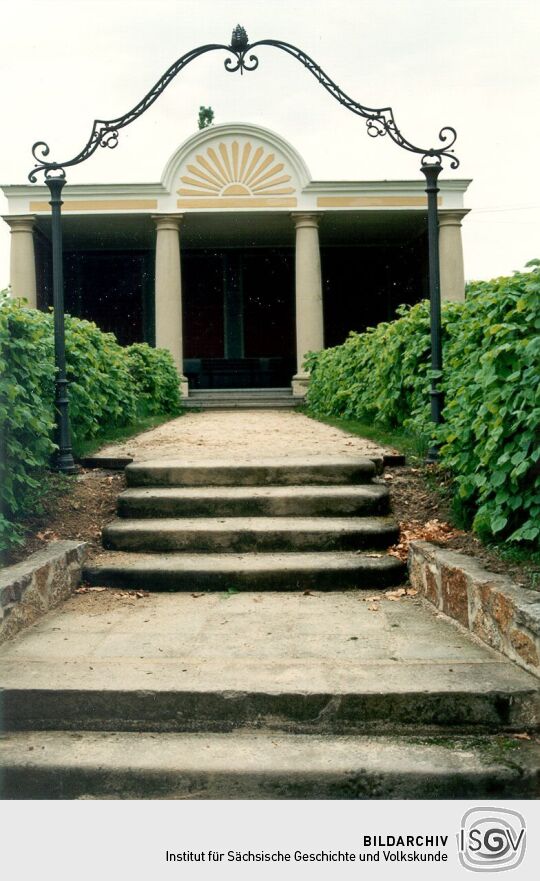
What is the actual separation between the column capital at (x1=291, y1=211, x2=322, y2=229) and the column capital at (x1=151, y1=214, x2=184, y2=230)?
2427mm

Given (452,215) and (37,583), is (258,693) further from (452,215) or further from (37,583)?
(452,215)

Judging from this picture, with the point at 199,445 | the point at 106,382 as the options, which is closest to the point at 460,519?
the point at 199,445

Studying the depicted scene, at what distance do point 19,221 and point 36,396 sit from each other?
44.0ft

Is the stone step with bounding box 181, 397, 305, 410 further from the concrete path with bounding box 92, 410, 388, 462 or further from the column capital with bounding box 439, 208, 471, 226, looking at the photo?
the concrete path with bounding box 92, 410, 388, 462

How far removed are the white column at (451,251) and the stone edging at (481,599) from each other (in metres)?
13.2

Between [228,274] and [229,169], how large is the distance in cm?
532

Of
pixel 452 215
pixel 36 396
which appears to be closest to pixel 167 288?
pixel 452 215

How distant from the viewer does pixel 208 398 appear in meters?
17.2

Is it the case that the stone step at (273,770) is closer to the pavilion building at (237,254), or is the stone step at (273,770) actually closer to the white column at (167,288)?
the pavilion building at (237,254)

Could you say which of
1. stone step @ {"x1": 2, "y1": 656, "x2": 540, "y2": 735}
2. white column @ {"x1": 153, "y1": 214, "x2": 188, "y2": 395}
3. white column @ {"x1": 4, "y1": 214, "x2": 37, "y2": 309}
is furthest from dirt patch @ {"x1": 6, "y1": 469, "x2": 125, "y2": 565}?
white column @ {"x1": 4, "y1": 214, "x2": 37, "y2": 309}

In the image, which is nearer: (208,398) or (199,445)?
(199,445)

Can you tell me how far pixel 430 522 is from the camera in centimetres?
519

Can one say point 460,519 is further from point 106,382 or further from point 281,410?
point 281,410

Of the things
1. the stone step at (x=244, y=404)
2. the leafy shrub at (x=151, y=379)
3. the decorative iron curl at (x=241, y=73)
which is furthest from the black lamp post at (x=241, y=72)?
the stone step at (x=244, y=404)
